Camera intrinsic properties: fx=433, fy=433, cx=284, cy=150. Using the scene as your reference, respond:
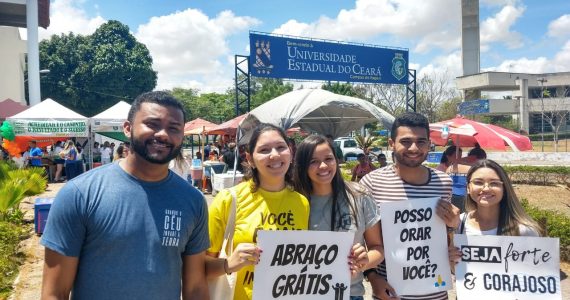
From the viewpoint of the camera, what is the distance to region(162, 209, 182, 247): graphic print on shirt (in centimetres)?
192

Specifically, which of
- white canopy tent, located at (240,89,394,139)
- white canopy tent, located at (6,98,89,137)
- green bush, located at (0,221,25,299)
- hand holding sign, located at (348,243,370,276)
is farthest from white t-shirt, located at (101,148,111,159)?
hand holding sign, located at (348,243,370,276)

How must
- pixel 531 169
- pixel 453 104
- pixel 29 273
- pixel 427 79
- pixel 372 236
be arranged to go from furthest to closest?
pixel 453 104 → pixel 427 79 → pixel 531 169 → pixel 29 273 → pixel 372 236

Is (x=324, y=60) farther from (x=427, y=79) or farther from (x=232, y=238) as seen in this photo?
(x=427, y=79)

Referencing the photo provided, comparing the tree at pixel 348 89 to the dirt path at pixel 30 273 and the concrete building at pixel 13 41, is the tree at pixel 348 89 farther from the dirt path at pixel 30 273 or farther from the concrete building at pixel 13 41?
the dirt path at pixel 30 273

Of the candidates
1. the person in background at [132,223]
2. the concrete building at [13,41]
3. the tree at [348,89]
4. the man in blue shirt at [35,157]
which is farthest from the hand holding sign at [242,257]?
the tree at [348,89]

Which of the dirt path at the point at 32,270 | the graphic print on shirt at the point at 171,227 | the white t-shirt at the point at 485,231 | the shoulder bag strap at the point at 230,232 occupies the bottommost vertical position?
the dirt path at the point at 32,270

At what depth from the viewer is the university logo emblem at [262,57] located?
17719mm

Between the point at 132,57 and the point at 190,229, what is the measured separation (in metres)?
40.4

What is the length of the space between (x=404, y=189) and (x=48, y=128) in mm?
13813

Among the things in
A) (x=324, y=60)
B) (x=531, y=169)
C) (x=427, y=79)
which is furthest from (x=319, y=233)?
(x=427, y=79)

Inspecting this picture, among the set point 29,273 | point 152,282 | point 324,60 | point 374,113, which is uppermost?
point 324,60

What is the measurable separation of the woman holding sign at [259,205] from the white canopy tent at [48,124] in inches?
517

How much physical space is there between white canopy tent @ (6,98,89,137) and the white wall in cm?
1712

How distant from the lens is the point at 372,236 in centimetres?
269
